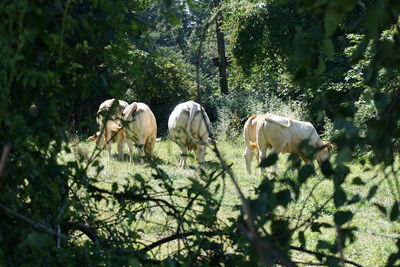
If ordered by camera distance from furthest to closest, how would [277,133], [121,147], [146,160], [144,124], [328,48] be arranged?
[121,147] → [144,124] → [277,133] → [146,160] → [328,48]

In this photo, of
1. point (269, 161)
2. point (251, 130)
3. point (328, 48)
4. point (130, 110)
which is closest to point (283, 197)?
point (269, 161)

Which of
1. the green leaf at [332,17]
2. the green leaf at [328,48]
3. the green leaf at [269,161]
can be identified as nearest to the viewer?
the green leaf at [332,17]

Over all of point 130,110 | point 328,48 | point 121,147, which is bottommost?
point 121,147

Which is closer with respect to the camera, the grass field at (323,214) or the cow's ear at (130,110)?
the grass field at (323,214)

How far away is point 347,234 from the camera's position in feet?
7.30

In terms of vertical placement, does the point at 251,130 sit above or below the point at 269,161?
below

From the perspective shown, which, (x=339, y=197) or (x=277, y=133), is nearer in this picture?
(x=339, y=197)

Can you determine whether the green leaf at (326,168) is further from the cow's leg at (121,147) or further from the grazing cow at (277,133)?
the cow's leg at (121,147)

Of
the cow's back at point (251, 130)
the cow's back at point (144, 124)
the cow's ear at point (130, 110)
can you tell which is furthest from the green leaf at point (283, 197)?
the cow's back at point (144, 124)

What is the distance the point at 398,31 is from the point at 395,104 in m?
0.88

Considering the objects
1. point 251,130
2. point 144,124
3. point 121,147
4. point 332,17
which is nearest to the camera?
point 332,17

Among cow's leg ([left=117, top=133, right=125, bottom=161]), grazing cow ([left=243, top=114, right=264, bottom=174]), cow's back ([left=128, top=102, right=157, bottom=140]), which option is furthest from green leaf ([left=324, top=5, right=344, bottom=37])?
cow's leg ([left=117, top=133, right=125, bottom=161])

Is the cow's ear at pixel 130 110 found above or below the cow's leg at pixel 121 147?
above

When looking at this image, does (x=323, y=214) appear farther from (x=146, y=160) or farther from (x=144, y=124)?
(x=144, y=124)
